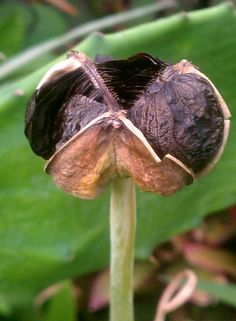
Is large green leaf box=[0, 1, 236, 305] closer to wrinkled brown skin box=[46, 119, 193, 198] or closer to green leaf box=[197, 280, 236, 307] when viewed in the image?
green leaf box=[197, 280, 236, 307]

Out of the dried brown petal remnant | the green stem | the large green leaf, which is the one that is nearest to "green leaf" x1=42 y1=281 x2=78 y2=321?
the large green leaf

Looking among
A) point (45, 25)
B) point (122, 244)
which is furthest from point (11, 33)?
point (122, 244)

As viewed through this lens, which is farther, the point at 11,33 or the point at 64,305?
the point at 11,33

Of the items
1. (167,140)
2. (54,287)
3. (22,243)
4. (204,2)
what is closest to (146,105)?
(167,140)

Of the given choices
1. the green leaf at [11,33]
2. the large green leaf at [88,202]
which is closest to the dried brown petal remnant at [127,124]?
the large green leaf at [88,202]

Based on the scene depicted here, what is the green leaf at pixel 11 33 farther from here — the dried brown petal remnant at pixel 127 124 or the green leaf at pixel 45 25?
the dried brown petal remnant at pixel 127 124

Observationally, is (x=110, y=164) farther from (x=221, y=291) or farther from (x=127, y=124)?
(x=221, y=291)
